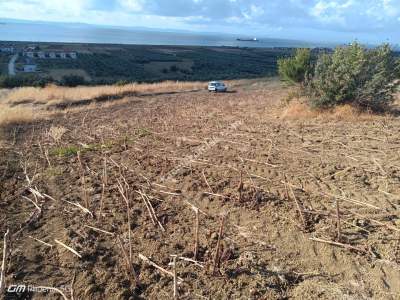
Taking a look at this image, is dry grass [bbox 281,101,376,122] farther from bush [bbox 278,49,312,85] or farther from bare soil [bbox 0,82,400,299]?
bush [bbox 278,49,312,85]

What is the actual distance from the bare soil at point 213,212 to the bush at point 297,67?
26.8ft

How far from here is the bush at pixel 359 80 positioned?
1466 centimetres

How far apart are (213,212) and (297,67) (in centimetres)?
1513

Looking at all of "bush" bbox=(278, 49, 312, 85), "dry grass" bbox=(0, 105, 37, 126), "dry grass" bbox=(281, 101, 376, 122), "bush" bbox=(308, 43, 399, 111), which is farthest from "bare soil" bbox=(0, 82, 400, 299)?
"bush" bbox=(278, 49, 312, 85)

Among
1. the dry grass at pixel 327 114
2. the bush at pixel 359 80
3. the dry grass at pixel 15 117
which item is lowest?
the dry grass at pixel 15 117

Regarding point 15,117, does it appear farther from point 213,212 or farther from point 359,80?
point 359,80

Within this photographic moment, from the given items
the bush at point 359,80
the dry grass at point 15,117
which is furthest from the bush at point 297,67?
the dry grass at point 15,117

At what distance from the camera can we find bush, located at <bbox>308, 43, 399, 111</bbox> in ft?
48.1

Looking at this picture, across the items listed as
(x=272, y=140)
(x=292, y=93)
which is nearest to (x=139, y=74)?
(x=292, y=93)

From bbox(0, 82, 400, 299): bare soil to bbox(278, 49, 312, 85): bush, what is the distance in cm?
816

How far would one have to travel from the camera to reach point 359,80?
49.0 ft

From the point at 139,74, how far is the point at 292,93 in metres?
49.8

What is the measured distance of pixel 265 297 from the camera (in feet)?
15.0

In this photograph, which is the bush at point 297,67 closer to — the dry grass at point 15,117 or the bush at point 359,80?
the bush at point 359,80
